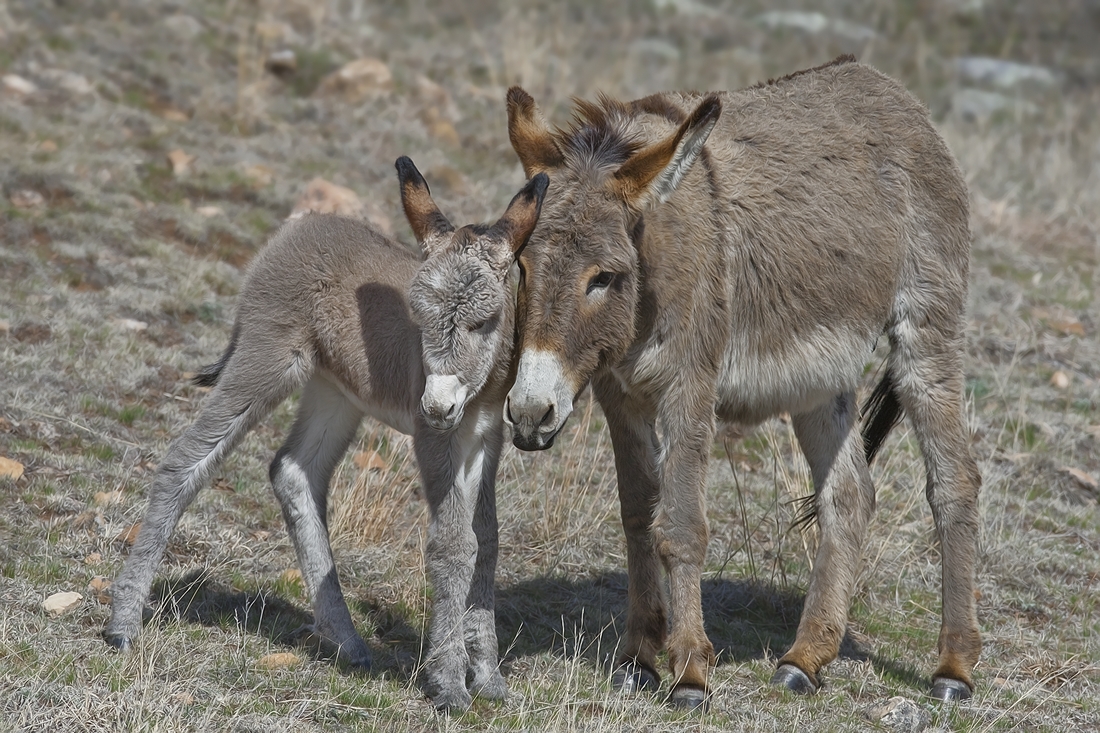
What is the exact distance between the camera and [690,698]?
17.1 ft

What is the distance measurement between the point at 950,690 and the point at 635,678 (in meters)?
1.62

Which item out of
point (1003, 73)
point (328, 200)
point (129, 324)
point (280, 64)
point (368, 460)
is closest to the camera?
point (368, 460)

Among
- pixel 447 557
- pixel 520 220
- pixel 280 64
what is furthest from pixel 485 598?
pixel 280 64

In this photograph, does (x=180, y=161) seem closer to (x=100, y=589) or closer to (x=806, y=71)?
(x=100, y=589)

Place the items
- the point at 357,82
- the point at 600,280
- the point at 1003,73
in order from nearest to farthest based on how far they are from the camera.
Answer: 1. the point at 600,280
2. the point at 357,82
3. the point at 1003,73

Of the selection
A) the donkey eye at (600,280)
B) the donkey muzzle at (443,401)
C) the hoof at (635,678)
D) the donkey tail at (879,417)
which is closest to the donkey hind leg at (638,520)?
the hoof at (635,678)

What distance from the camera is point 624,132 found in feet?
17.3

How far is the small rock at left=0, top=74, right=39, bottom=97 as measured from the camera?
11.9 m

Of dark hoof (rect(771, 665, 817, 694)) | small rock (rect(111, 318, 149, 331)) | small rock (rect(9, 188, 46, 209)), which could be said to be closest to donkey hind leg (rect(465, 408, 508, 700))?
dark hoof (rect(771, 665, 817, 694))

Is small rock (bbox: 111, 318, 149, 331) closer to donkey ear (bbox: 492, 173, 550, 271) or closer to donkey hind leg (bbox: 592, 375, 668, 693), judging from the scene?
donkey hind leg (bbox: 592, 375, 668, 693)

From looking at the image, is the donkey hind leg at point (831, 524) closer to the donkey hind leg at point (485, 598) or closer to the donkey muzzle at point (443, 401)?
the donkey hind leg at point (485, 598)

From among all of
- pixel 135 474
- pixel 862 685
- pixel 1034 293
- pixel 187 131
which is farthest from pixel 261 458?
pixel 1034 293

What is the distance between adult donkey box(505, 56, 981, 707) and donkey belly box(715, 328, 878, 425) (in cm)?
1

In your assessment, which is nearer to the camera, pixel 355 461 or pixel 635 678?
pixel 635 678
